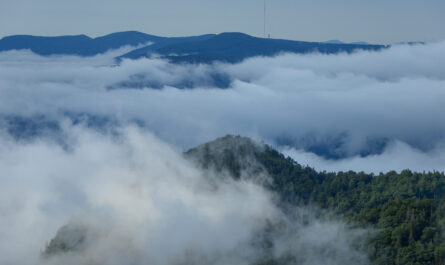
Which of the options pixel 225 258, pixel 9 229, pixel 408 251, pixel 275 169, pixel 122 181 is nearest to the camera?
pixel 408 251

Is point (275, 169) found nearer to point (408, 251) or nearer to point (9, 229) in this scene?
point (408, 251)

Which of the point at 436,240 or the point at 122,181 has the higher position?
the point at 436,240

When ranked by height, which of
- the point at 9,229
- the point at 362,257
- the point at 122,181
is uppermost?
the point at 362,257

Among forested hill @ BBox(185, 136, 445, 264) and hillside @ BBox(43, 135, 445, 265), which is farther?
hillside @ BBox(43, 135, 445, 265)

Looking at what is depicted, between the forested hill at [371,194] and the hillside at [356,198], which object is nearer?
the forested hill at [371,194]

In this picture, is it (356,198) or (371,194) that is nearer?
(371,194)

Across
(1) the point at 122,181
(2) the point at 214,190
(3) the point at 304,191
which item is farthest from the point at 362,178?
(1) the point at 122,181

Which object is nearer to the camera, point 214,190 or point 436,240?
point 436,240

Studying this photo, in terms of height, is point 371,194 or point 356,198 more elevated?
point 371,194
